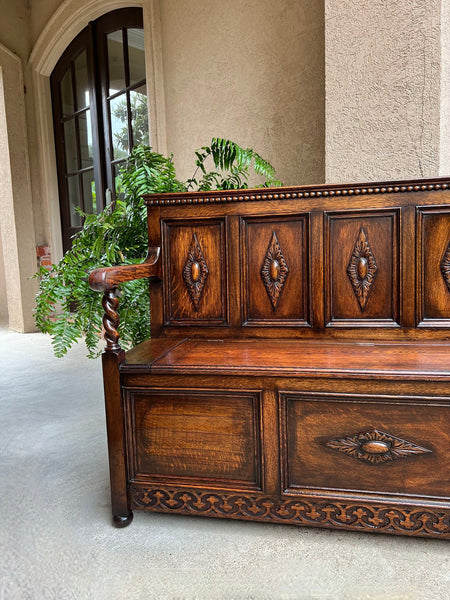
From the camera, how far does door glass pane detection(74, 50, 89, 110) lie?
4.90 m

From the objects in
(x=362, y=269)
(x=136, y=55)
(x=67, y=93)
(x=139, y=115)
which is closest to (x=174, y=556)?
(x=362, y=269)

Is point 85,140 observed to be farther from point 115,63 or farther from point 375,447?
point 375,447

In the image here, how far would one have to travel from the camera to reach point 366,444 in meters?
1.33

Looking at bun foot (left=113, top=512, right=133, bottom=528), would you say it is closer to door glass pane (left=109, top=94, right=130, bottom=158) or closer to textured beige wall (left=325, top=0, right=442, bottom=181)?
textured beige wall (left=325, top=0, right=442, bottom=181)

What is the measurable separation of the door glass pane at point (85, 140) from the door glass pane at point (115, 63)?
0.52m

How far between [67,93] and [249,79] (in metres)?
2.95

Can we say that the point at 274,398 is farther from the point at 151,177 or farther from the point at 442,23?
the point at 442,23

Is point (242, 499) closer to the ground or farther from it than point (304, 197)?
closer to the ground

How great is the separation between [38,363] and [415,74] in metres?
3.20

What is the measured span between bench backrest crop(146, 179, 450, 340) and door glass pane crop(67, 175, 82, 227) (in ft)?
12.3

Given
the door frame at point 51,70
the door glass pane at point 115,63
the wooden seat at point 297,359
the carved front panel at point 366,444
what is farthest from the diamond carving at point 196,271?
the door glass pane at point 115,63

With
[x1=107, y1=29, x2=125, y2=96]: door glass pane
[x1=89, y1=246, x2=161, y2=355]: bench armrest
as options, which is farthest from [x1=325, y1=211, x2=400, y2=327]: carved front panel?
[x1=107, y1=29, x2=125, y2=96]: door glass pane

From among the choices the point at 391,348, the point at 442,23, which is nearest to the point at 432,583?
the point at 391,348

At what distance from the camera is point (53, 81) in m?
5.30
